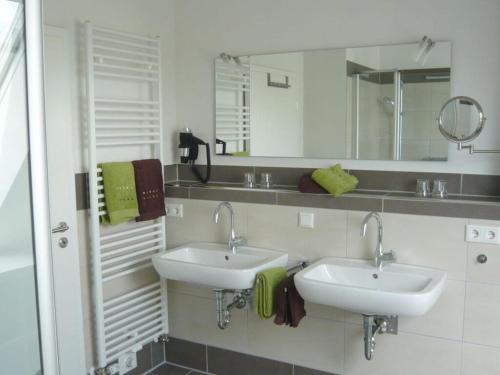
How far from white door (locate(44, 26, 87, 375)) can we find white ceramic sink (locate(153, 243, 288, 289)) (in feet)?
1.53

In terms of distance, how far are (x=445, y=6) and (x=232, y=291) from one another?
1.88m

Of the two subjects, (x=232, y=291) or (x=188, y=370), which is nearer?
(x=232, y=291)

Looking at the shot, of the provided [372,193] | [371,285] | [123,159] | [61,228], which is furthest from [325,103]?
[61,228]

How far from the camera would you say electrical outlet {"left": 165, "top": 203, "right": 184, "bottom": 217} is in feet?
11.1

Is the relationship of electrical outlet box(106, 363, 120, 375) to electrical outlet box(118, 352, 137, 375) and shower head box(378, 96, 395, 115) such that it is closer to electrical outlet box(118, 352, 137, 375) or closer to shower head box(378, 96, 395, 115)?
electrical outlet box(118, 352, 137, 375)

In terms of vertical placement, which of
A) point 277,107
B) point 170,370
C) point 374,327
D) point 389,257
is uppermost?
point 277,107

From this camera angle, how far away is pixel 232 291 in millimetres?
3000

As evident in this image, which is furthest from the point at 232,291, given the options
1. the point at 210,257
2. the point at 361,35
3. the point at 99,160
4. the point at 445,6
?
the point at 445,6

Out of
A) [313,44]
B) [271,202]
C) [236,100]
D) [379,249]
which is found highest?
[313,44]

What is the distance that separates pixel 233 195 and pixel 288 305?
2.55 feet

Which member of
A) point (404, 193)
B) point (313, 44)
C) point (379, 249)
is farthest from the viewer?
point (313, 44)

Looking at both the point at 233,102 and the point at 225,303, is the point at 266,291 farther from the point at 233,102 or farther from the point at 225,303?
the point at 233,102

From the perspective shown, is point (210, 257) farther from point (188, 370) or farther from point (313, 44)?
point (313, 44)

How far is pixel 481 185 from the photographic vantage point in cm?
272
